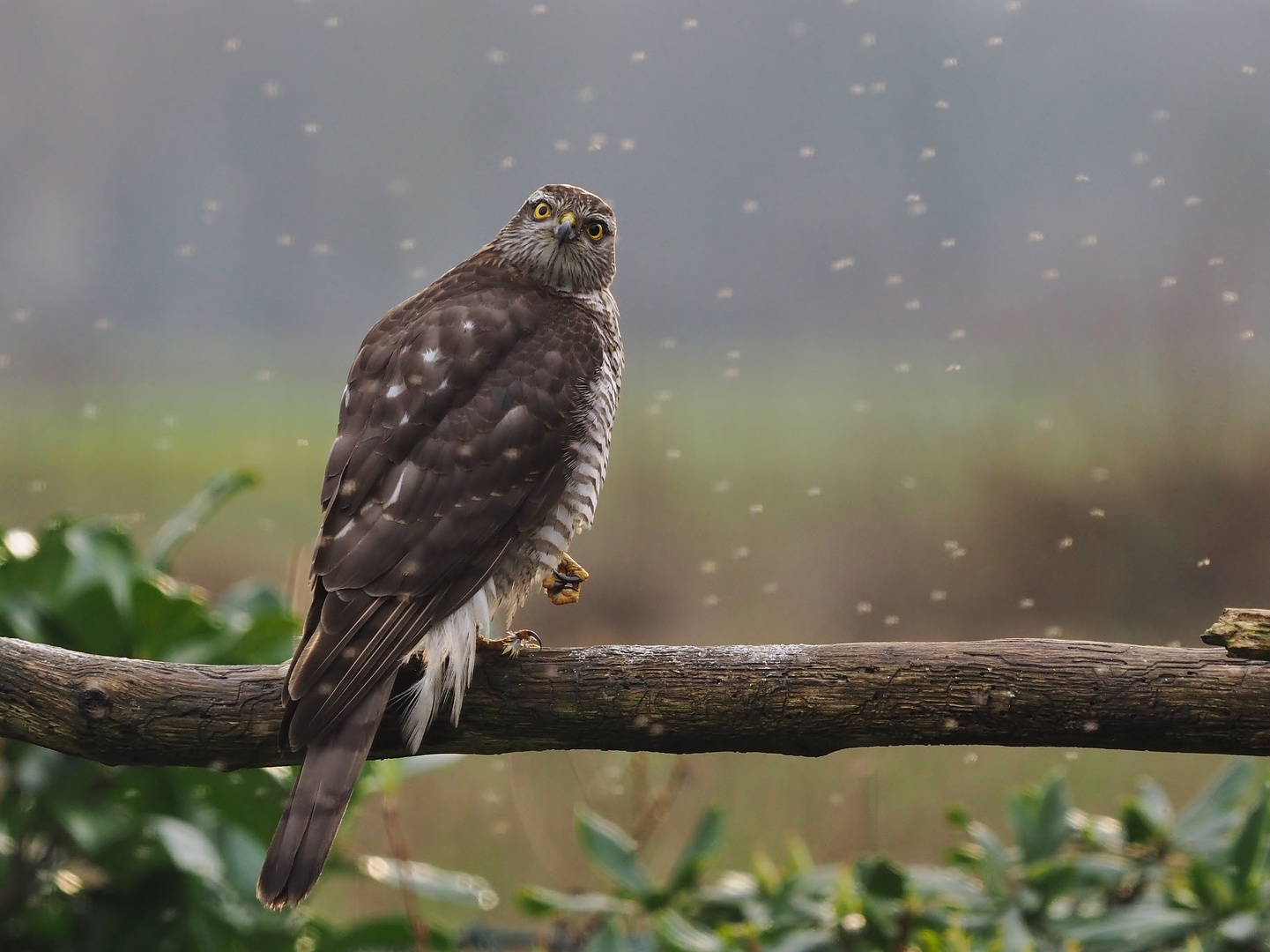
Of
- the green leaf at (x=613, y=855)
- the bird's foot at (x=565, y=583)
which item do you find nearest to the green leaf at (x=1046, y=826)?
the green leaf at (x=613, y=855)

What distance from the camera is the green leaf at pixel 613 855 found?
2.14m

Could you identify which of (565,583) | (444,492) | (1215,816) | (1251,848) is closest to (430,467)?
(444,492)

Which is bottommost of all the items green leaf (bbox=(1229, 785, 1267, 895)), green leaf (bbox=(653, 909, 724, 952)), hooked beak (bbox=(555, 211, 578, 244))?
green leaf (bbox=(653, 909, 724, 952))

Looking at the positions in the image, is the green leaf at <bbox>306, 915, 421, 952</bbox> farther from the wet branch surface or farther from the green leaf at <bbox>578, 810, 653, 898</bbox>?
the wet branch surface

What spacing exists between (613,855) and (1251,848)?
101cm

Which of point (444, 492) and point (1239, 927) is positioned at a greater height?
point (444, 492)

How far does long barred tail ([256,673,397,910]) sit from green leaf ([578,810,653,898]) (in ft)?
2.33

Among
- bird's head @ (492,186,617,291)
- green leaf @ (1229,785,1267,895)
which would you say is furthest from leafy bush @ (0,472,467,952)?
green leaf @ (1229,785,1267,895)

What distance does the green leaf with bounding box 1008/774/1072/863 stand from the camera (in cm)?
211

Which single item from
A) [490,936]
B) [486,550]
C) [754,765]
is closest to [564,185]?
[486,550]

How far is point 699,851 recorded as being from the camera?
7.22 feet

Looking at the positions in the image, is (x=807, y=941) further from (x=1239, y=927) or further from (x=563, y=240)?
(x=563, y=240)

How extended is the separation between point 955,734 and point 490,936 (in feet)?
4.80

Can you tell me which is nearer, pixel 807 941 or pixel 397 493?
pixel 397 493
